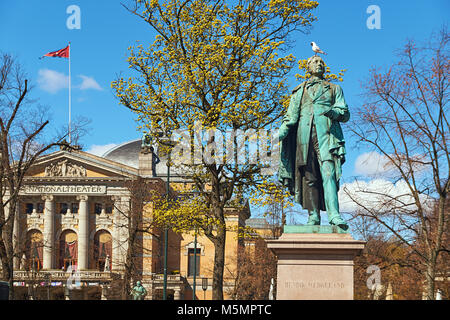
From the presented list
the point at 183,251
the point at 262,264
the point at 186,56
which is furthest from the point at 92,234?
the point at 186,56

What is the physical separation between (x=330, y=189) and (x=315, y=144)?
2.75 feet

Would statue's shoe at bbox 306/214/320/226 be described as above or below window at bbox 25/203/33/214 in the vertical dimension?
below

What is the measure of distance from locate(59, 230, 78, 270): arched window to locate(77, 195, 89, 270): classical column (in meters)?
1.34

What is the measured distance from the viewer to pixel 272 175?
26.8 metres

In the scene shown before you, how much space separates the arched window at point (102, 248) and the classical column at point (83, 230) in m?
1.17

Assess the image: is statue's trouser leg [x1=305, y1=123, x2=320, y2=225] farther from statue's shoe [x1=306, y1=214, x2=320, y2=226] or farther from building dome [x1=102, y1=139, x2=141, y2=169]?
building dome [x1=102, y1=139, x2=141, y2=169]

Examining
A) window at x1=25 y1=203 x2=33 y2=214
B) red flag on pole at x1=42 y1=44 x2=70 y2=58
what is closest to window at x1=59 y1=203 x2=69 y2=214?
window at x1=25 y1=203 x2=33 y2=214

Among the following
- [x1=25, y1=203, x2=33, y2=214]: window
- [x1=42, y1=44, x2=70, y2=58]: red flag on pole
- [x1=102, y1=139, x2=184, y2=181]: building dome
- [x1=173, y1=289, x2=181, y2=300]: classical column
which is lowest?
[x1=173, y1=289, x2=181, y2=300]: classical column

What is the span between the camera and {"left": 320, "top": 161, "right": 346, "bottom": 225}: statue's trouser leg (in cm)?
1169

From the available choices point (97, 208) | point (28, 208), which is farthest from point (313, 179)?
point (28, 208)

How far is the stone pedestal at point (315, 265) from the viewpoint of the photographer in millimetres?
10984

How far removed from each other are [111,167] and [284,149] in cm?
6343

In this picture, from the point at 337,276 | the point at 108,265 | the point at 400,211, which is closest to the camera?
the point at 337,276
